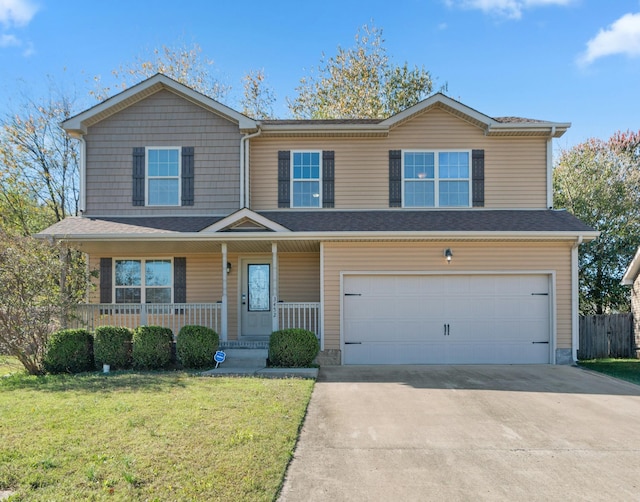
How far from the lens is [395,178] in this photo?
12047mm

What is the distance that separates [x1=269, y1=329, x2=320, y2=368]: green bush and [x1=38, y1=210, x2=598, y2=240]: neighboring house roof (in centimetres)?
224

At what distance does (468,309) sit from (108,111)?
1041cm

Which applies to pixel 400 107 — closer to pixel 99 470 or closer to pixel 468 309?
pixel 468 309

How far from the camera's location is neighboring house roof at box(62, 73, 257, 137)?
1177 cm

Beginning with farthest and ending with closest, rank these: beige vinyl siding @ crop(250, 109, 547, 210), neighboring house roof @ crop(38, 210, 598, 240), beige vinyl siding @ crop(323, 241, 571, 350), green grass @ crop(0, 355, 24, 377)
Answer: beige vinyl siding @ crop(250, 109, 547, 210) < beige vinyl siding @ crop(323, 241, 571, 350) < neighboring house roof @ crop(38, 210, 598, 240) < green grass @ crop(0, 355, 24, 377)

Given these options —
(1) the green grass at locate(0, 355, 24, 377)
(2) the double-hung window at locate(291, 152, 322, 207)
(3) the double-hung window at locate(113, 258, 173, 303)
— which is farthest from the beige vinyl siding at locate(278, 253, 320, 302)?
(1) the green grass at locate(0, 355, 24, 377)

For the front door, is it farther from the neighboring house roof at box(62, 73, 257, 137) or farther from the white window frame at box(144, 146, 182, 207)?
the neighboring house roof at box(62, 73, 257, 137)

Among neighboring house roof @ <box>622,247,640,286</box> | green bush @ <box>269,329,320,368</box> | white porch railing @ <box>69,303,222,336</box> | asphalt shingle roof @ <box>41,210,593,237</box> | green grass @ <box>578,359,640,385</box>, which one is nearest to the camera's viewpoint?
green grass @ <box>578,359,640,385</box>

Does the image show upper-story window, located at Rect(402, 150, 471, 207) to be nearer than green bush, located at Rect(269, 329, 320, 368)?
No

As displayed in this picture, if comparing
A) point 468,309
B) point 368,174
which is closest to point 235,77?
point 368,174

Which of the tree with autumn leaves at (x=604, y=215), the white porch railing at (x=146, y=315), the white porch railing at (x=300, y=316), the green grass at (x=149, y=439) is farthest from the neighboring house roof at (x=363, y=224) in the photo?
the tree with autumn leaves at (x=604, y=215)

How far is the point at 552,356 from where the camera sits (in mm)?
10859

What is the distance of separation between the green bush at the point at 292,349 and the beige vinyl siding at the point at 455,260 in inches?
40.2

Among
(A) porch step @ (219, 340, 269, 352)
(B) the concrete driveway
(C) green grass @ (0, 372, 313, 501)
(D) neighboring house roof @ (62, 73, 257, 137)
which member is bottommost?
(B) the concrete driveway
